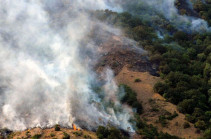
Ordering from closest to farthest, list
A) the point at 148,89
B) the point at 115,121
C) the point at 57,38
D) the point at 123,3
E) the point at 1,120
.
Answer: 1. the point at 115,121
2. the point at 1,120
3. the point at 148,89
4. the point at 57,38
5. the point at 123,3

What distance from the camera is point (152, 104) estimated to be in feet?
107

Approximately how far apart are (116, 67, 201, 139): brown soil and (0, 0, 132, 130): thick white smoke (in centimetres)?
224

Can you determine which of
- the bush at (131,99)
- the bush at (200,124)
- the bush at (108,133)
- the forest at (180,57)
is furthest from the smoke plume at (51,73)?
the bush at (200,124)

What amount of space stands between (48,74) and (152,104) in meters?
12.4

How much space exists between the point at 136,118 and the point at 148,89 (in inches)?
271

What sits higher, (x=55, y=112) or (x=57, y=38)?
(x=57, y=38)

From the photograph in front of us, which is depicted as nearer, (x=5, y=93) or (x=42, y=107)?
(x=42, y=107)

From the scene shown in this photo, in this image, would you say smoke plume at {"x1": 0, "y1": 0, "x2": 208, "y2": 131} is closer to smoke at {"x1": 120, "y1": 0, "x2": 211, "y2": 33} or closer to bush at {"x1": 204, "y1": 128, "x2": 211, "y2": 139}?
bush at {"x1": 204, "y1": 128, "x2": 211, "y2": 139}

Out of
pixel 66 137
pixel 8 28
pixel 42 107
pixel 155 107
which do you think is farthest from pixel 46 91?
pixel 8 28

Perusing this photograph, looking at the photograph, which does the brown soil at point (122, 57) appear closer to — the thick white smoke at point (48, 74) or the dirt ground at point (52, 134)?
the thick white smoke at point (48, 74)

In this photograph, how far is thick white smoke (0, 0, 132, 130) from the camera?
28.7 meters

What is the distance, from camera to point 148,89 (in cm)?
3541

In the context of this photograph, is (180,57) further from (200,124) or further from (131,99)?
(200,124)

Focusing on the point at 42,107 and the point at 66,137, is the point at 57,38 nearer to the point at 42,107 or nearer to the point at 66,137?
the point at 42,107
